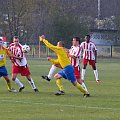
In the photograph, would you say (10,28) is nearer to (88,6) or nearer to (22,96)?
(88,6)

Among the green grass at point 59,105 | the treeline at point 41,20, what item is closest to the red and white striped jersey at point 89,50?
the green grass at point 59,105

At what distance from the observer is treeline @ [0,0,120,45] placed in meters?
74.5

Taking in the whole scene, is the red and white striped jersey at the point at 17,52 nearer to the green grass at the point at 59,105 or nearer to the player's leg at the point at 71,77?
the green grass at the point at 59,105

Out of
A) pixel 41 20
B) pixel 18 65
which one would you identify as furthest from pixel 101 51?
pixel 18 65

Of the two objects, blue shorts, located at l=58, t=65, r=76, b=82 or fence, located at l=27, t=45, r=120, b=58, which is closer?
blue shorts, located at l=58, t=65, r=76, b=82

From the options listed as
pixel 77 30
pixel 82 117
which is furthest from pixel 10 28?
pixel 82 117

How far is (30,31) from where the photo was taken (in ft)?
270

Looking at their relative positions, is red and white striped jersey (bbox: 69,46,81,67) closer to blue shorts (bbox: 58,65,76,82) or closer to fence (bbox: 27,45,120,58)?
blue shorts (bbox: 58,65,76,82)

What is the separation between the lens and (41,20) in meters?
81.1

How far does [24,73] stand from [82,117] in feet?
24.7

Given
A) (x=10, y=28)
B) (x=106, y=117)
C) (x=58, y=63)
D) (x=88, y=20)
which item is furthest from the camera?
(x=88, y=20)

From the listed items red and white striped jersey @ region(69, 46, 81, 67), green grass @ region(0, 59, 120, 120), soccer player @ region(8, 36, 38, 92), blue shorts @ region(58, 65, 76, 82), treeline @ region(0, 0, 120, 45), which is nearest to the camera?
green grass @ region(0, 59, 120, 120)

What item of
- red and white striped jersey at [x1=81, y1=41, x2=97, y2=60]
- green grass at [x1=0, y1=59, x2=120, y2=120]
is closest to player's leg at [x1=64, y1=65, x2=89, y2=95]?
green grass at [x1=0, y1=59, x2=120, y2=120]

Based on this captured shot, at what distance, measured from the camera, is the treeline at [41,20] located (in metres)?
74.5
